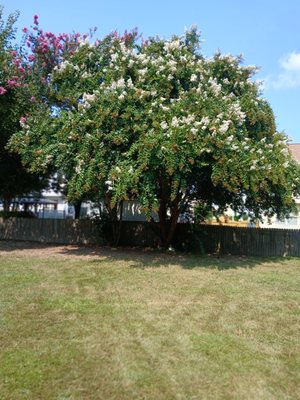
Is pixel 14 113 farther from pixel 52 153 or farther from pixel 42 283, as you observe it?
pixel 42 283

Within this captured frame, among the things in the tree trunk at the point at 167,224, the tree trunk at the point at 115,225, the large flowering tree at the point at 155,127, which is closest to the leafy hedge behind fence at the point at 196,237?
the tree trunk at the point at 115,225

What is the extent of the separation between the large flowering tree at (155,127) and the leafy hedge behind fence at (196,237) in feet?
9.29

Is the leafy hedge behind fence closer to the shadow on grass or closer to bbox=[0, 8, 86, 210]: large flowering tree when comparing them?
the shadow on grass

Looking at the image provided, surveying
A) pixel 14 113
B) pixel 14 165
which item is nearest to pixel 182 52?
pixel 14 113

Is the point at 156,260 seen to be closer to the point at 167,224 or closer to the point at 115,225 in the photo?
the point at 167,224

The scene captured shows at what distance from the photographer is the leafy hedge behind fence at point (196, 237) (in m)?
15.0

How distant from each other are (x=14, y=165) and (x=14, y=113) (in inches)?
151

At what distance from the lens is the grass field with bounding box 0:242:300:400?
4027 millimetres

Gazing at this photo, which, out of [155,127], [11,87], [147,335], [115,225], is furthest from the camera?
[115,225]

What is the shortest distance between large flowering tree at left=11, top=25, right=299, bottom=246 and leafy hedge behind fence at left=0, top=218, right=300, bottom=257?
2.83m

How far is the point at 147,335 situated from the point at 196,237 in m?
9.81

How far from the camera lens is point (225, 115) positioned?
10195 millimetres

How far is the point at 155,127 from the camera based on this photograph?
998 cm

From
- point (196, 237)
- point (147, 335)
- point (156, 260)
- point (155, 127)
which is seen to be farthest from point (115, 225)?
point (147, 335)
